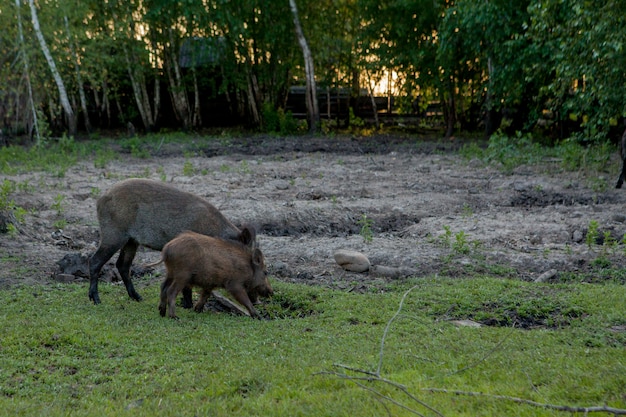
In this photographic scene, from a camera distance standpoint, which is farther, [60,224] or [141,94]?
[141,94]

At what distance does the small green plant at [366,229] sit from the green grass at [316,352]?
2060mm

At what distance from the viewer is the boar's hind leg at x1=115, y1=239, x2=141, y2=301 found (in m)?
7.57

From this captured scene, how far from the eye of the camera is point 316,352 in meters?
5.80

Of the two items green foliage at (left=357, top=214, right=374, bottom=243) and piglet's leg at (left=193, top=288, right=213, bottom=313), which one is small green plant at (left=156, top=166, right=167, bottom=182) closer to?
green foliage at (left=357, top=214, right=374, bottom=243)

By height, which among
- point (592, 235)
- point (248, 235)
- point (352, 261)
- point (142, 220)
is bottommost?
point (352, 261)

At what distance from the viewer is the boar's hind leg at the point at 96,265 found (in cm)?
738

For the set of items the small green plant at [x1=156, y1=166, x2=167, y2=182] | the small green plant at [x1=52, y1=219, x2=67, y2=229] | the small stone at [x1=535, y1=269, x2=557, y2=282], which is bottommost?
the small stone at [x1=535, y1=269, x2=557, y2=282]

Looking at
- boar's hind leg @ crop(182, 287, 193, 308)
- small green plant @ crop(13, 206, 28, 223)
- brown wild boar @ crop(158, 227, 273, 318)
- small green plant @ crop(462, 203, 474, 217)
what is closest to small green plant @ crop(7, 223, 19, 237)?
small green plant @ crop(13, 206, 28, 223)

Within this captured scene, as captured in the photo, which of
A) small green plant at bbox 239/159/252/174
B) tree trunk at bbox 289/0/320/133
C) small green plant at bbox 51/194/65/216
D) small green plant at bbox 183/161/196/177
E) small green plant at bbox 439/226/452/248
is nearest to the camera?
small green plant at bbox 439/226/452/248

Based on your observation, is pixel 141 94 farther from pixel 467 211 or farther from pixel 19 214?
pixel 467 211

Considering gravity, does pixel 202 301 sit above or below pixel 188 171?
→ below

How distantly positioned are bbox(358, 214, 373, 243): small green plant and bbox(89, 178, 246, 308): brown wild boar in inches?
110

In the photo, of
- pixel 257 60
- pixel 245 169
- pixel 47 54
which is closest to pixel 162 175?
pixel 245 169

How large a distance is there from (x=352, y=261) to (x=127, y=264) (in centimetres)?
258
